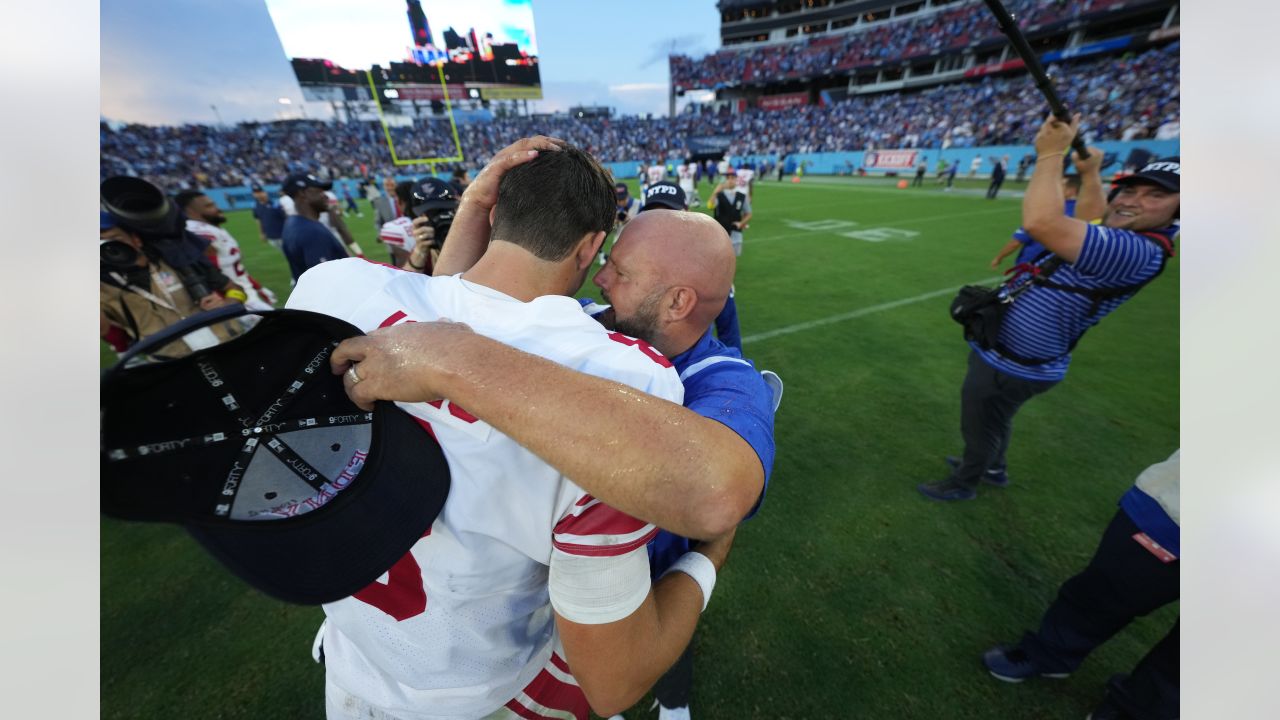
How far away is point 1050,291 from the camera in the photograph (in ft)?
9.44

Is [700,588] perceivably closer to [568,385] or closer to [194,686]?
[568,385]

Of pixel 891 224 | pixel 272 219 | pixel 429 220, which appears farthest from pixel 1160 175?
pixel 891 224

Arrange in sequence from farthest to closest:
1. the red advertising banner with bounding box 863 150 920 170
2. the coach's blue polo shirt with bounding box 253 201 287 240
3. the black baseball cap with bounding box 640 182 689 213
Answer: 1. the red advertising banner with bounding box 863 150 920 170
2. the coach's blue polo shirt with bounding box 253 201 287 240
3. the black baseball cap with bounding box 640 182 689 213

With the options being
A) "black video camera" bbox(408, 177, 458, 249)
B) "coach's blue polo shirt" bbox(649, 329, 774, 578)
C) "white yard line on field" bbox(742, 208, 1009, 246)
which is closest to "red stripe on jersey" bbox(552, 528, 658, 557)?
"coach's blue polo shirt" bbox(649, 329, 774, 578)

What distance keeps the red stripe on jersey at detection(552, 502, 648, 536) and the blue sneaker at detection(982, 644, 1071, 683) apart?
2.67 m

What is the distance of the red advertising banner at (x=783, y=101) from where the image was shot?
52.7 meters

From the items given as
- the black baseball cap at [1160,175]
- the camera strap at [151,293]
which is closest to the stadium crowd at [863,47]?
the black baseball cap at [1160,175]

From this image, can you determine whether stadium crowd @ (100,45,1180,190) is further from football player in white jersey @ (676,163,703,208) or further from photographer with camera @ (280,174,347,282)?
photographer with camera @ (280,174,347,282)

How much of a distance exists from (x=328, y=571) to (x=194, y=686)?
2650 mm

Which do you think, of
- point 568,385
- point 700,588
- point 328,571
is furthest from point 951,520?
point 328,571

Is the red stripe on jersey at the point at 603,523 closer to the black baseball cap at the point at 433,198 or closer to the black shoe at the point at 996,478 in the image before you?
the black baseball cap at the point at 433,198

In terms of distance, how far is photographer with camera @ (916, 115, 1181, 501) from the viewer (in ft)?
7.83

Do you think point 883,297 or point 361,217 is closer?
point 883,297
